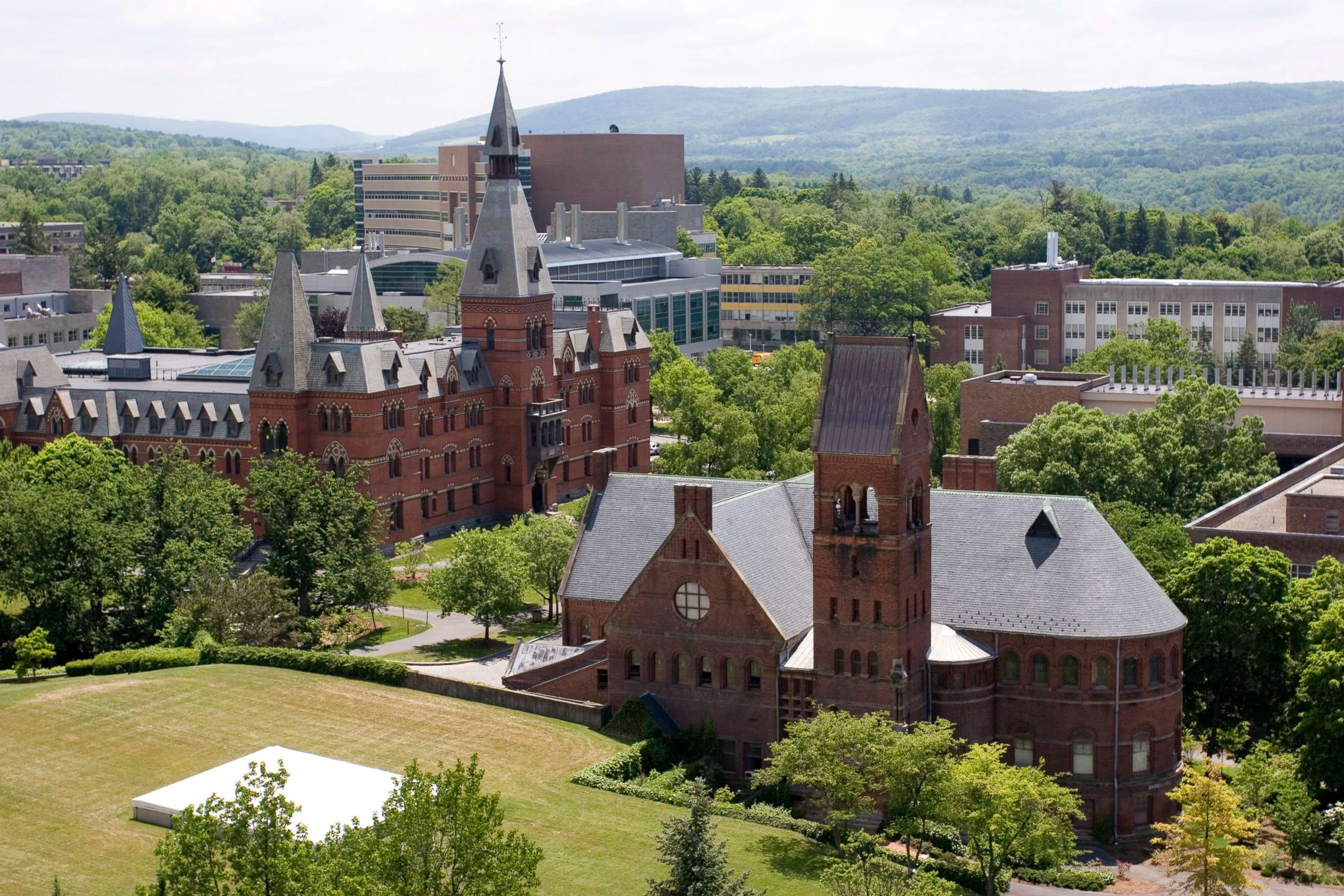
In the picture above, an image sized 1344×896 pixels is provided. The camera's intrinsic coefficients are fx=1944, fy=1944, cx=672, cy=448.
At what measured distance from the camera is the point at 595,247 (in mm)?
194375

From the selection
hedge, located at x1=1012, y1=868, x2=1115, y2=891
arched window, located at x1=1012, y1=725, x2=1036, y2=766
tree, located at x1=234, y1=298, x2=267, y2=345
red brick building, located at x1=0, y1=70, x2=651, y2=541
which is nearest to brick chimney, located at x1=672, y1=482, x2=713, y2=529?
arched window, located at x1=1012, y1=725, x2=1036, y2=766

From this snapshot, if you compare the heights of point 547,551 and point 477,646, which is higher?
point 547,551

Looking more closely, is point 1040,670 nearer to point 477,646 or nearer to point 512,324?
point 477,646

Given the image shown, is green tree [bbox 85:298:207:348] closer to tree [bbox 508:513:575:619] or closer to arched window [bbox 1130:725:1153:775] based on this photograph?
tree [bbox 508:513:575:619]

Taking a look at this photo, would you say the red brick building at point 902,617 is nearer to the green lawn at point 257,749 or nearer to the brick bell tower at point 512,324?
the green lawn at point 257,749

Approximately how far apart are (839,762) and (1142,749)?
42.2 ft

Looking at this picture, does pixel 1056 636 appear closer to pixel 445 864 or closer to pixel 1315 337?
pixel 445 864

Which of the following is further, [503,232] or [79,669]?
[503,232]

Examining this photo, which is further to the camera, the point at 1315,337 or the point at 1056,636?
the point at 1315,337

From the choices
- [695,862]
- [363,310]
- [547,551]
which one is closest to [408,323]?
[363,310]

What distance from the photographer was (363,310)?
4668 inches

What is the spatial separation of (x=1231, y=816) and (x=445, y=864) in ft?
87.7

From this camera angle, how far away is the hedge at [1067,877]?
64125 mm

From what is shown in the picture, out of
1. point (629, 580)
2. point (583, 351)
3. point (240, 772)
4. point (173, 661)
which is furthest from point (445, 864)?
point (583, 351)
